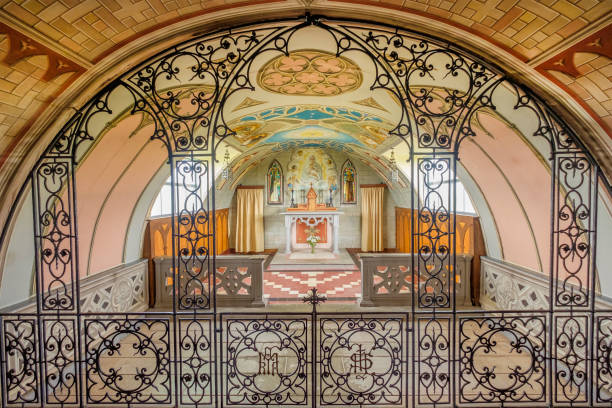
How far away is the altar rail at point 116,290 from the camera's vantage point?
4.51m

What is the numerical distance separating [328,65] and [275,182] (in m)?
9.10

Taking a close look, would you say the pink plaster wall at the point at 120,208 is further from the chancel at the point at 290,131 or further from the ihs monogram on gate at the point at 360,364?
the ihs monogram on gate at the point at 360,364

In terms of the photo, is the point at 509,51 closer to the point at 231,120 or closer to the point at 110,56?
the point at 110,56

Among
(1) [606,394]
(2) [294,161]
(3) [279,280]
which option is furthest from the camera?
(2) [294,161]

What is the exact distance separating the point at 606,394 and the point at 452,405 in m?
1.61

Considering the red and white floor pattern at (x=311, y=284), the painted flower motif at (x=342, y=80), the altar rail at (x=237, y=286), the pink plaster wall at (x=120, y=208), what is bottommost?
the red and white floor pattern at (x=311, y=284)

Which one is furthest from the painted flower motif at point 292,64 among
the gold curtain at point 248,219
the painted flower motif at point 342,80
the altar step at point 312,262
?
the gold curtain at point 248,219

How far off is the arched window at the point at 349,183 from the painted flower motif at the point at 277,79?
8432 mm

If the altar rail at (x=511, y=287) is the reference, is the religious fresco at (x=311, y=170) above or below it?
above

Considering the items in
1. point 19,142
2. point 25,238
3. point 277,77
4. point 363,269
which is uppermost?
point 277,77

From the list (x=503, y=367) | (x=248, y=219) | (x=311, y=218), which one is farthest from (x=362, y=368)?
(x=248, y=219)

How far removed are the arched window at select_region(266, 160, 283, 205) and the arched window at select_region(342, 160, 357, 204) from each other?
7.77 feet

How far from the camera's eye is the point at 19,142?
9.87 feet

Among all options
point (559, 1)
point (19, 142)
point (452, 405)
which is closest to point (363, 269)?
point (452, 405)
